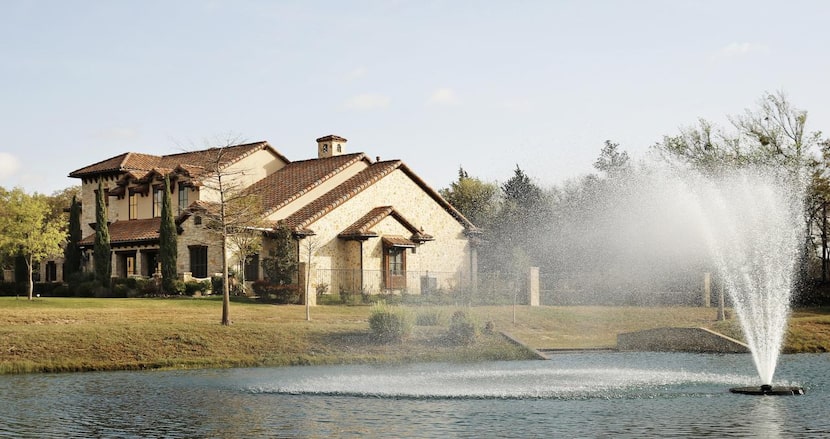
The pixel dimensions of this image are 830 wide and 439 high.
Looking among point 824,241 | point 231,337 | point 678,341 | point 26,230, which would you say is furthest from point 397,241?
point 824,241

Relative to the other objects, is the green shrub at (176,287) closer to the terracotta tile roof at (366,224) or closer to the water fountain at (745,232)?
the terracotta tile roof at (366,224)

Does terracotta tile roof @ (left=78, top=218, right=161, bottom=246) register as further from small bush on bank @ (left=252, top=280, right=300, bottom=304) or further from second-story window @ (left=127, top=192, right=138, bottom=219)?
small bush on bank @ (left=252, top=280, right=300, bottom=304)

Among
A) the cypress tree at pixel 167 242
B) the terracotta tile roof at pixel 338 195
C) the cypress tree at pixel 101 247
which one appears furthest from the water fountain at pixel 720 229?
the cypress tree at pixel 101 247

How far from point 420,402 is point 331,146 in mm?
54978

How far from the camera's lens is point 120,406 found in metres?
25.0

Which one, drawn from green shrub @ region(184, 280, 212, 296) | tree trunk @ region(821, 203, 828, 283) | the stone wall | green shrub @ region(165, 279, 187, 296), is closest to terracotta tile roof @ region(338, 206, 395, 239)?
green shrub @ region(184, 280, 212, 296)

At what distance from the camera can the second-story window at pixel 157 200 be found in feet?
233

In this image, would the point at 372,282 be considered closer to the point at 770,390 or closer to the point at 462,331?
Answer: the point at 462,331

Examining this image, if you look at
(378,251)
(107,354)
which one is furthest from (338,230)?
(107,354)

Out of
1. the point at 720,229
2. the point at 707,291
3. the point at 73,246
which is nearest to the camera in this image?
the point at 720,229

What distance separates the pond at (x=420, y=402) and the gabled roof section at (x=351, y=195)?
28.2m

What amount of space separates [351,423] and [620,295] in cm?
4502

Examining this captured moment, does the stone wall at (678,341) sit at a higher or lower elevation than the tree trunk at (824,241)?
lower

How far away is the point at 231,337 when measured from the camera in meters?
39.8
